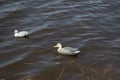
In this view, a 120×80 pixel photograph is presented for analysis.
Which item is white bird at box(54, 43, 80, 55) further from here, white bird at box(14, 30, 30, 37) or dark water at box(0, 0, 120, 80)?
white bird at box(14, 30, 30, 37)

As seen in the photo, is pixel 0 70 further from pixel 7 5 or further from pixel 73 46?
pixel 7 5

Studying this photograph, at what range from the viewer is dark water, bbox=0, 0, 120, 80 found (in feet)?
31.1

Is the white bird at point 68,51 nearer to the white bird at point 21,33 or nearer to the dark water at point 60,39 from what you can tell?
the dark water at point 60,39

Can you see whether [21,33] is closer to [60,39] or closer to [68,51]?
[60,39]

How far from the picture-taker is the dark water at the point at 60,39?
373 inches

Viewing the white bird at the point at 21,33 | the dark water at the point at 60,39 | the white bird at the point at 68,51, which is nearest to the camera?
the dark water at the point at 60,39

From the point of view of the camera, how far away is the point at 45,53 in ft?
34.4

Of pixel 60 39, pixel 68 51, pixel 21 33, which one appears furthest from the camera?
pixel 60 39

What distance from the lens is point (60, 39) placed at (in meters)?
11.4

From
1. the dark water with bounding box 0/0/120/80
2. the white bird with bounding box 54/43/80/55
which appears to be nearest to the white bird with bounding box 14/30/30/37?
the dark water with bounding box 0/0/120/80

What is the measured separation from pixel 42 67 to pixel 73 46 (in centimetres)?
174

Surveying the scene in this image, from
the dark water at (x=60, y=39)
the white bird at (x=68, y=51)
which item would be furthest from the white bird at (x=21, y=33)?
the white bird at (x=68, y=51)

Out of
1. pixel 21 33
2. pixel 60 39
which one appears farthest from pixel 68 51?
pixel 21 33

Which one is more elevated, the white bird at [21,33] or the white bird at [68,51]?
the white bird at [21,33]
